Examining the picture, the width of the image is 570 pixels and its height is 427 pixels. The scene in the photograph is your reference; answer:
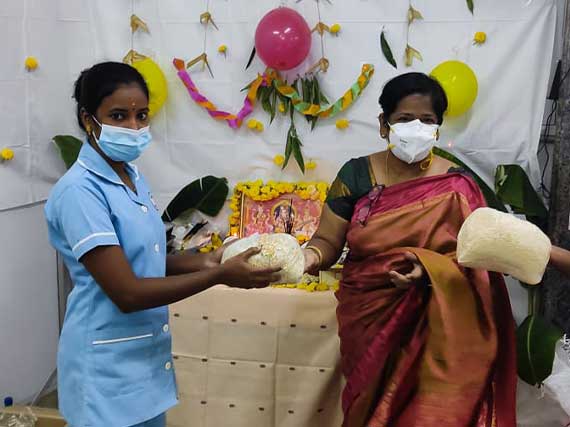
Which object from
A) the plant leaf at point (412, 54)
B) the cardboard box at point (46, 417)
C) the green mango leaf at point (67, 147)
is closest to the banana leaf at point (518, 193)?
the plant leaf at point (412, 54)

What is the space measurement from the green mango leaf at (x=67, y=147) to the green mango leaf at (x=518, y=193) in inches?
77.0

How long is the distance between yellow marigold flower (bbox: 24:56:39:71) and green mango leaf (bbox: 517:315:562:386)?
2.43 metres

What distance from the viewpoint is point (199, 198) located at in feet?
9.06

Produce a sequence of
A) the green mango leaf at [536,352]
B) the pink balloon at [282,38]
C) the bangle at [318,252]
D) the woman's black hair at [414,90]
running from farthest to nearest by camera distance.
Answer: the pink balloon at [282,38] → the green mango leaf at [536,352] → the bangle at [318,252] → the woman's black hair at [414,90]

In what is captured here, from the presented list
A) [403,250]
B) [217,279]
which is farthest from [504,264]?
[217,279]

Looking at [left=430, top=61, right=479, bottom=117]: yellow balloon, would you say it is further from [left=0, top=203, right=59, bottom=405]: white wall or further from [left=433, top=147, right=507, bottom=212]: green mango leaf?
[left=0, top=203, right=59, bottom=405]: white wall

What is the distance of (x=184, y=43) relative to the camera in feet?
9.05

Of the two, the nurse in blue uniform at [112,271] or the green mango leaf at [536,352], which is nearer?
the nurse in blue uniform at [112,271]

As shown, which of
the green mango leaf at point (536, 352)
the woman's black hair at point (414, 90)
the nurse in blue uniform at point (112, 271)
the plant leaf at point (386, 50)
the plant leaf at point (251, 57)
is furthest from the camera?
the plant leaf at point (251, 57)

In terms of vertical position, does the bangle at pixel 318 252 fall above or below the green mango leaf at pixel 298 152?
below

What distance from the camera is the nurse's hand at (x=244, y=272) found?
52.6 inches

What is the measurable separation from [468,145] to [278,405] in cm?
141

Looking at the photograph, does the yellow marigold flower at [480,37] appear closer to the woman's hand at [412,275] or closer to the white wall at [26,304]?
the woman's hand at [412,275]

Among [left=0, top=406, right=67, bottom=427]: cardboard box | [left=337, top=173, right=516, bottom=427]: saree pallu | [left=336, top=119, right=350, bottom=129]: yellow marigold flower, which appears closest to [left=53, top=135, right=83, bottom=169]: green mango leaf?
[left=0, top=406, right=67, bottom=427]: cardboard box
